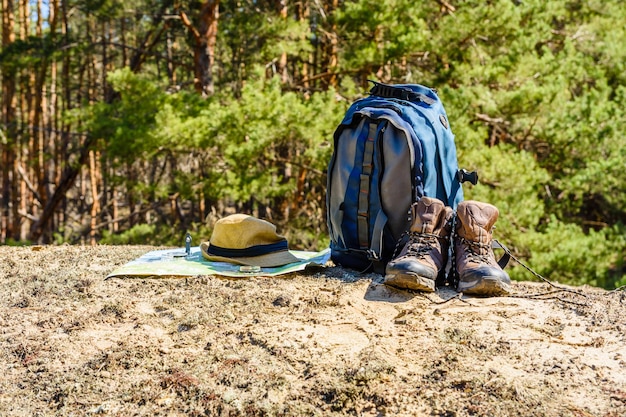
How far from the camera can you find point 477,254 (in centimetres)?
279

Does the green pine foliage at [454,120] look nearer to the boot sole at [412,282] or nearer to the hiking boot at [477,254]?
the hiking boot at [477,254]

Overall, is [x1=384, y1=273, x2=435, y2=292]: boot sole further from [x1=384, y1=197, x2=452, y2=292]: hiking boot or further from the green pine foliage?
the green pine foliage

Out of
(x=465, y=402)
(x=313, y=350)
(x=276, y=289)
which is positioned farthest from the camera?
(x=276, y=289)

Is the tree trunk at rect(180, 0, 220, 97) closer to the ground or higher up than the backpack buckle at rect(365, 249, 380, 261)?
higher up

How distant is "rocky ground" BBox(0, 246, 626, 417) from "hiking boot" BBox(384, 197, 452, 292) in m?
0.08

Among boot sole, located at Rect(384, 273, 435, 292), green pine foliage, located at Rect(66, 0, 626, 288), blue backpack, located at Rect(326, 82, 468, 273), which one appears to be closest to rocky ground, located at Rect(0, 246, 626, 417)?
boot sole, located at Rect(384, 273, 435, 292)

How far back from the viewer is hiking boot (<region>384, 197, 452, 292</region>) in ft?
8.77

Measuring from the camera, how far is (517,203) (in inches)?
309

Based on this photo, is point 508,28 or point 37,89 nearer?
point 508,28

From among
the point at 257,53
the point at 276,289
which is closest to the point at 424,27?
the point at 257,53

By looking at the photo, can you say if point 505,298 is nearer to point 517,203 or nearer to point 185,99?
point 517,203

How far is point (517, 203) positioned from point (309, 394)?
21.2ft

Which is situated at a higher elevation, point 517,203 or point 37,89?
point 37,89

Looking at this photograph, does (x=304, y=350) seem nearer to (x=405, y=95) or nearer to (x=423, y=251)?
(x=423, y=251)
